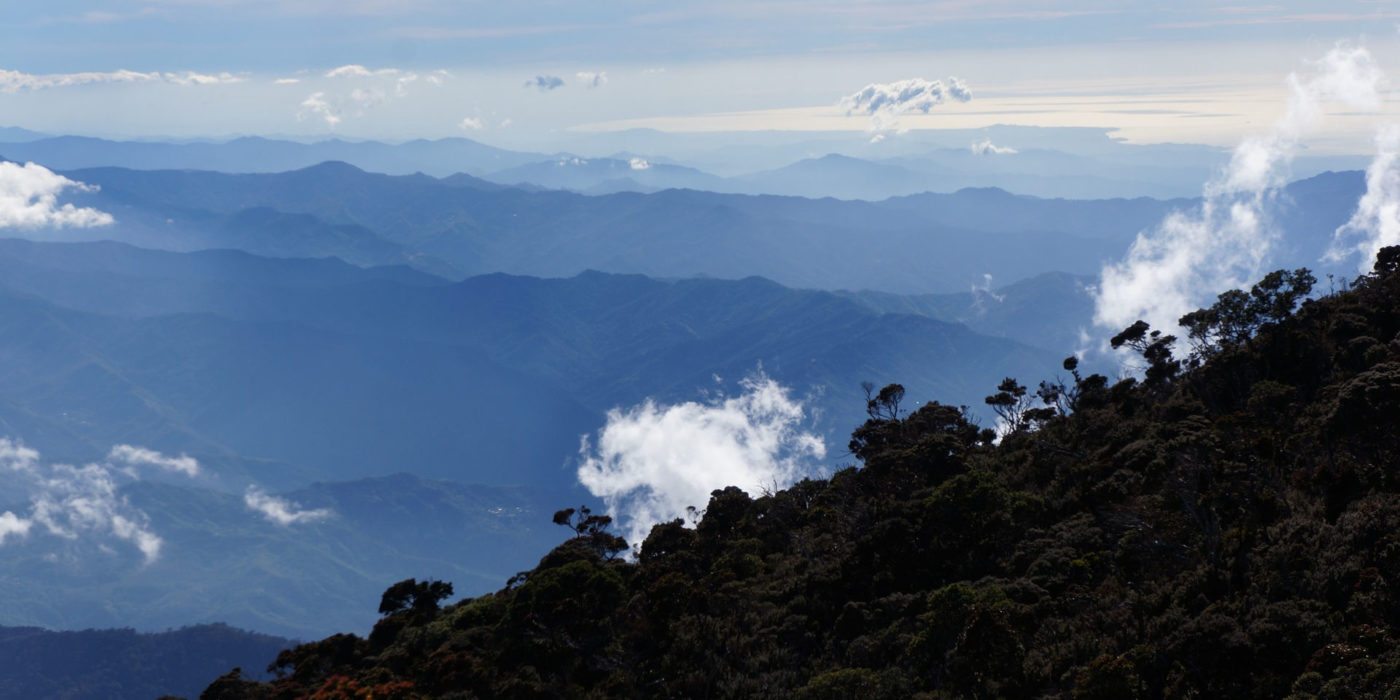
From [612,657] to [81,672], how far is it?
606 ft

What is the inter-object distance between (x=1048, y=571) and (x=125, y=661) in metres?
190

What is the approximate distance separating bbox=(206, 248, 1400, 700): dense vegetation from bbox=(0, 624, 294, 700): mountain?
149229mm

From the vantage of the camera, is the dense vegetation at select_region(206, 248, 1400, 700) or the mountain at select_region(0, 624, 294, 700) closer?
the dense vegetation at select_region(206, 248, 1400, 700)

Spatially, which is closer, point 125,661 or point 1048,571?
point 1048,571

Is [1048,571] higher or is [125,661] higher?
[125,661]

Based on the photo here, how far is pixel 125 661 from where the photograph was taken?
567ft

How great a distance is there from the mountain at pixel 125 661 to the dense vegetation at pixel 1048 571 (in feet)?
490

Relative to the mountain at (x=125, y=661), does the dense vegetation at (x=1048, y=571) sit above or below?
below

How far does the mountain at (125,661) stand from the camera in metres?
167

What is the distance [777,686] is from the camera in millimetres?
25141

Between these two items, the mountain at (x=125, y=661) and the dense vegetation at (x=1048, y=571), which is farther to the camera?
the mountain at (x=125, y=661)

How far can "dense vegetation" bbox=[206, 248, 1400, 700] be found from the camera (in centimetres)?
1947

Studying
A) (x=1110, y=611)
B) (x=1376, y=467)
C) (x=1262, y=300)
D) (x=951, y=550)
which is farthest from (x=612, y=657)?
(x=1262, y=300)

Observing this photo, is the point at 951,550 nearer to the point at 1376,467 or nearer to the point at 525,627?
the point at 1376,467
